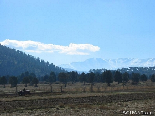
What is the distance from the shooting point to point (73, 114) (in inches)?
1015

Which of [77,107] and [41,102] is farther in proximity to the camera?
[41,102]

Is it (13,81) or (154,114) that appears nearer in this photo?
(154,114)

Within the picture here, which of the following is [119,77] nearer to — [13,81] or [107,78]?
[107,78]

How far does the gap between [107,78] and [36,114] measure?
100001 mm

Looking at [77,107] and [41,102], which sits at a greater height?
[77,107]

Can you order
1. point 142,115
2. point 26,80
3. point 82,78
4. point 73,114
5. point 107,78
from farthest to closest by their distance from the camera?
point 82,78, point 26,80, point 107,78, point 73,114, point 142,115

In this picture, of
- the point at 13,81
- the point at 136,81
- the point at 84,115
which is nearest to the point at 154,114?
the point at 84,115

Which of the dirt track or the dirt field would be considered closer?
the dirt field

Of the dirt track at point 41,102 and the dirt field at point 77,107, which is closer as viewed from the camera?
the dirt field at point 77,107

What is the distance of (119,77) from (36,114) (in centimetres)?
11855

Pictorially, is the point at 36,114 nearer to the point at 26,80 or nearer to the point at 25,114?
the point at 25,114

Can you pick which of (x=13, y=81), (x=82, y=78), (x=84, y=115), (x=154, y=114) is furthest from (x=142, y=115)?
(x=82, y=78)

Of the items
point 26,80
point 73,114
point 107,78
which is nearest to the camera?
point 73,114

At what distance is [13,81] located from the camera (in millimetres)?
123812
